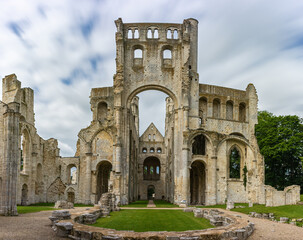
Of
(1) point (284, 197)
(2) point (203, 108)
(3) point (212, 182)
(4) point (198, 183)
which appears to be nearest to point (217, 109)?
(2) point (203, 108)

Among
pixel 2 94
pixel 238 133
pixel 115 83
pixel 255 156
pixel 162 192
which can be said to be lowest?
pixel 162 192

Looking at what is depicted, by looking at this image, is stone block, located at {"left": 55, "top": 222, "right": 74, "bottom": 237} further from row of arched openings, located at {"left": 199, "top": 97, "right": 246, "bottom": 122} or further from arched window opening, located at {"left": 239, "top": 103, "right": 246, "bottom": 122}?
arched window opening, located at {"left": 239, "top": 103, "right": 246, "bottom": 122}

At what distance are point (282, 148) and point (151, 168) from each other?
80.4 ft

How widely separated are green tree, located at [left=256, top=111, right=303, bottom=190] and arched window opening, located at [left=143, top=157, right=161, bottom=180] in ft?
67.7

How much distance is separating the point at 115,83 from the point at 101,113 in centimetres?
495

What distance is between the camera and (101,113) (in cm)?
3344

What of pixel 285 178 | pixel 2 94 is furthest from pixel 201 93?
pixel 2 94

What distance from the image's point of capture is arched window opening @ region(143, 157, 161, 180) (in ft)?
168

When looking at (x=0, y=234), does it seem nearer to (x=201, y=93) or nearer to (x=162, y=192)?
(x=201, y=93)

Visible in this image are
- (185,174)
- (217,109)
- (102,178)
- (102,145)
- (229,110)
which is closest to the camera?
(185,174)

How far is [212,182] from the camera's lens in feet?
95.0

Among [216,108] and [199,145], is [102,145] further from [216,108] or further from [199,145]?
[216,108]

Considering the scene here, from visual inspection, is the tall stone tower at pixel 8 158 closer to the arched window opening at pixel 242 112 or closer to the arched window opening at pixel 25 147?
the arched window opening at pixel 25 147

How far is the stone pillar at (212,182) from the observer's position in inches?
1131
